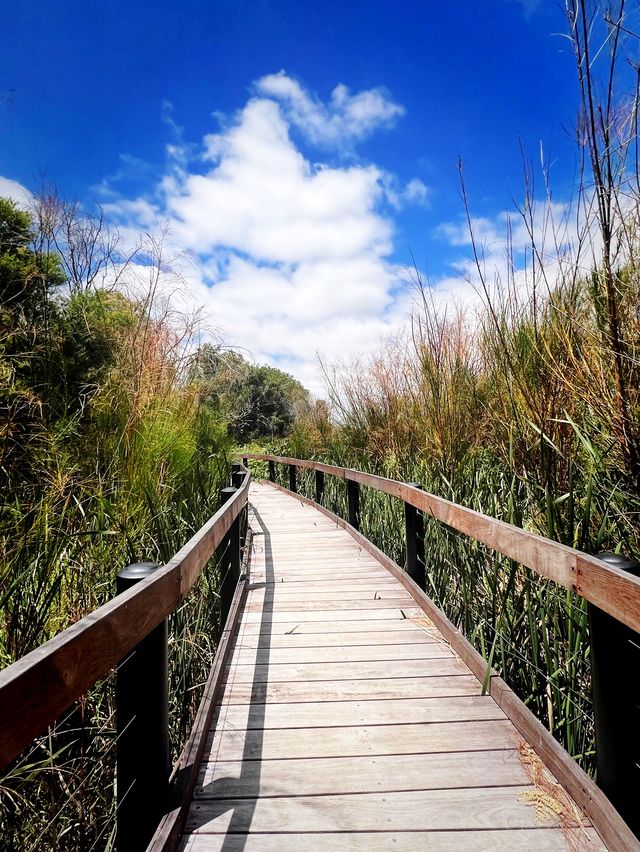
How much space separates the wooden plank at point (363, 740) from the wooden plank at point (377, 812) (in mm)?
213

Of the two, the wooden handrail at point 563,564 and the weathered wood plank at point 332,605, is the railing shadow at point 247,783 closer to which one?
the weathered wood plank at point 332,605

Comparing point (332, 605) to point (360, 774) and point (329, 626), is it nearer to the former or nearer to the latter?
point (329, 626)

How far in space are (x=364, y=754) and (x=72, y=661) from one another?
130 cm

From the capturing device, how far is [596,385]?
186 centimetres

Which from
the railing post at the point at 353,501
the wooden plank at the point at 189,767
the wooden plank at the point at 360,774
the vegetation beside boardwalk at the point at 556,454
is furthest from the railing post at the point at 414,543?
the railing post at the point at 353,501

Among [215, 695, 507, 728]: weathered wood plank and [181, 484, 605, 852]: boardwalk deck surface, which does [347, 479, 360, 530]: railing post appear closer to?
[181, 484, 605, 852]: boardwalk deck surface

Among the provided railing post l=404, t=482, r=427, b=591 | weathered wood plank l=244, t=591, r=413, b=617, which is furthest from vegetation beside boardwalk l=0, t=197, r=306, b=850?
railing post l=404, t=482, r=427, b=591

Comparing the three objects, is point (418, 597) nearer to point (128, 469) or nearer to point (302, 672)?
point (302, 672)

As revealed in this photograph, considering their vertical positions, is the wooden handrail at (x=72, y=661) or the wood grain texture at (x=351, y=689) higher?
the wooden handrail at (x=72, y=661)

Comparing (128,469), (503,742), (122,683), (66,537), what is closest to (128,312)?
(128,469)

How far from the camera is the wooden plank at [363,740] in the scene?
1742 mm

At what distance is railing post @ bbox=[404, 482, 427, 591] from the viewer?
3.15 metres

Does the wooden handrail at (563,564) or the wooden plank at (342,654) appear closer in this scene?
the wooden handrail at (563,564)

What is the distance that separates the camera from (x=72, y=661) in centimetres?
82
